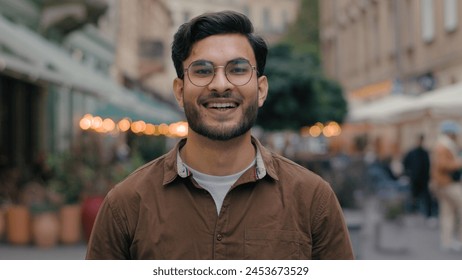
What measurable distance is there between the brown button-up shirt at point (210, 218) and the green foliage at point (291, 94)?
11.0 metres

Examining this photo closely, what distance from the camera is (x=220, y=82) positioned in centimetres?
141

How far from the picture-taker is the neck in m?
1.47

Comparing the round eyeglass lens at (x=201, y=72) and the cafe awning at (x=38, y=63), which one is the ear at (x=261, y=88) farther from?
the cafe awning at (x=38, y=63)

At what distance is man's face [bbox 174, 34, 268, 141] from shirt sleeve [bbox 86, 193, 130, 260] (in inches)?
8.6

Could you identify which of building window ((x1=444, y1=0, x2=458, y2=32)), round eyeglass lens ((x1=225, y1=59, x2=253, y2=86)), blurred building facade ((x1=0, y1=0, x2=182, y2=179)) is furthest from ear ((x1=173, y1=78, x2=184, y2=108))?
building window ((x1=444, y1=0, x2=458, y2=32))

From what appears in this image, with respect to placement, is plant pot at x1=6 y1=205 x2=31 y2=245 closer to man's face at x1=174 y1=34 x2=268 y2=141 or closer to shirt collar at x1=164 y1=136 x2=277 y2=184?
shirt collar at x1=164 y1=136 x2=277 y2=184

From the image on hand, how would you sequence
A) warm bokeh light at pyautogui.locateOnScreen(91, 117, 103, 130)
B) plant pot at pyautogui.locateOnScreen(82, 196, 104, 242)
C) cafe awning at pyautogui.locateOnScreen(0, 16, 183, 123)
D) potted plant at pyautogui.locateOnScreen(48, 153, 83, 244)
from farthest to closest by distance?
warm bokeh light at pyautogui.locateOnScreen(91, 117, 103, 130) < cafe awning at pyautogui.locateOnScreen(0, 16, 183, 123) < potted plant at pyautogui.locateOnScreen(48, 153, 83, 244) < plant pot at pyautogui.locateOnScreen(82, 196, 104, 242)

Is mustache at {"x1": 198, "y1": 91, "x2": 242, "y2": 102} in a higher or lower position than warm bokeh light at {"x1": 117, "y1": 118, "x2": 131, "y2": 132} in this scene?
higher

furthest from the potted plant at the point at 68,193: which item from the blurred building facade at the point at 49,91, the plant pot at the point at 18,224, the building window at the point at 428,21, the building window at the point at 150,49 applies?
the building window at the point at 150,49

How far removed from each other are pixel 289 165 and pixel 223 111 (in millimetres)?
191

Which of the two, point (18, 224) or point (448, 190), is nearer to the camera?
point (448, 190)

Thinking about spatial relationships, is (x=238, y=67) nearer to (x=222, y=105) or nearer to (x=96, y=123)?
(x=222, y=105)

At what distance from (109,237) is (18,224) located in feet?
18.7

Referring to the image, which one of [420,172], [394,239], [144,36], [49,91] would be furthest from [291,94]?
[144,36]
